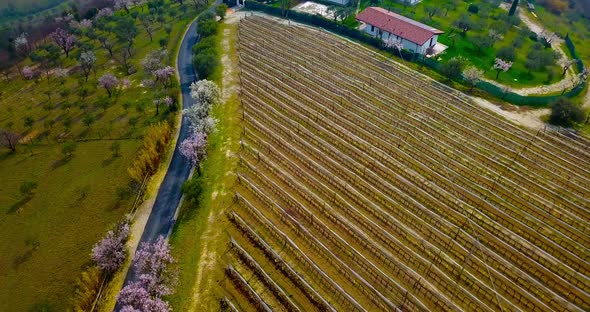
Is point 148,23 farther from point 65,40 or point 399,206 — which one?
point 399,206

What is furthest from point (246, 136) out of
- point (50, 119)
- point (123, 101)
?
point (50, 119)

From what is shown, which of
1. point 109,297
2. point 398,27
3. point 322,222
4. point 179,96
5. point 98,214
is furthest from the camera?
point 398,27

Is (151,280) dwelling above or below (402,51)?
below

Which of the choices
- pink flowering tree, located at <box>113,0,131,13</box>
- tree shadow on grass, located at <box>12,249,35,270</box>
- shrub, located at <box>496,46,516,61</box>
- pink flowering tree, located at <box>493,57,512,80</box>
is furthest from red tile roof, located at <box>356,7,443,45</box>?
tree shadow on grass, located at <box>12,249,35,270</box>

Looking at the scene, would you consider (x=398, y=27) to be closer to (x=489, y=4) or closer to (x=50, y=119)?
(x=489, y=4)

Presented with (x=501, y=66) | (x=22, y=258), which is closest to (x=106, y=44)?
(x=22, y=258)

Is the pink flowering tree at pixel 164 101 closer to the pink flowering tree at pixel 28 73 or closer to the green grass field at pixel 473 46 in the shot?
the pink flowering tree at pixel 28 73
